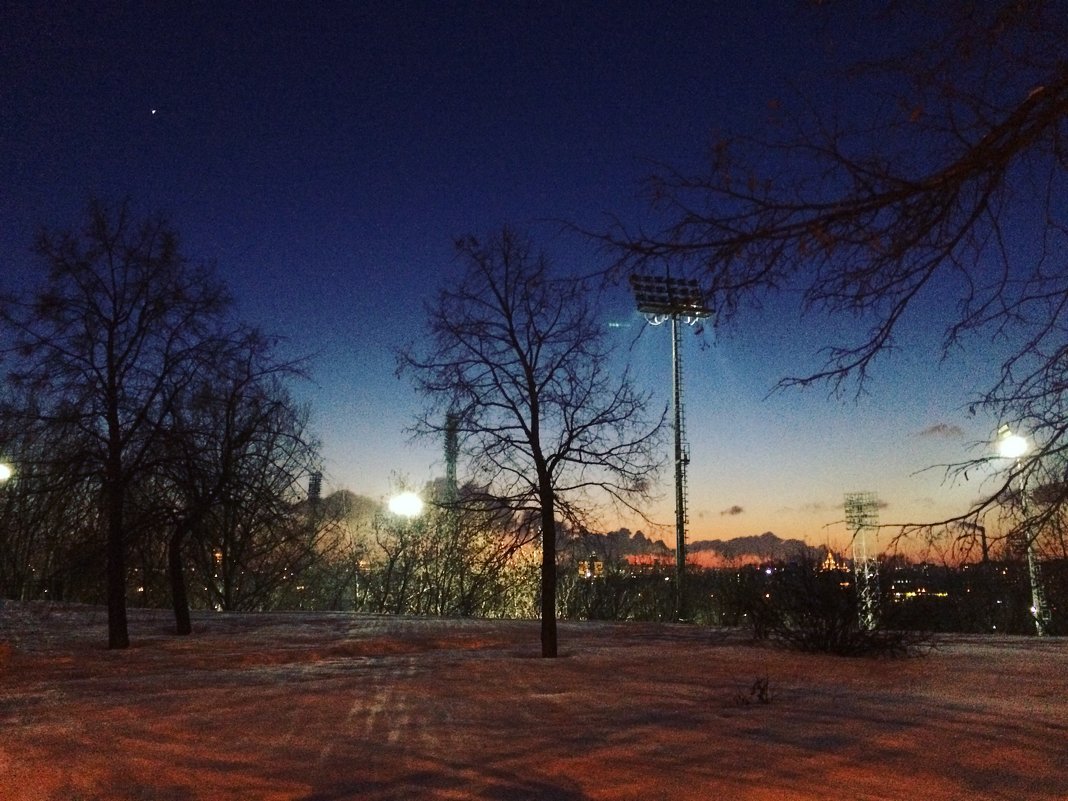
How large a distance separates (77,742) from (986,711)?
7826mm

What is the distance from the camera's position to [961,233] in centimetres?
484

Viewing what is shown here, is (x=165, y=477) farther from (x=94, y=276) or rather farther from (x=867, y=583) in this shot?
(x=867, y=583)

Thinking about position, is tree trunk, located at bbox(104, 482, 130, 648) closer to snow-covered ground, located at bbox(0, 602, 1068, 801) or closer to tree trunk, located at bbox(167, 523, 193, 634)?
snow-covered ground, located at bbox(0, 602, 1068, 801)

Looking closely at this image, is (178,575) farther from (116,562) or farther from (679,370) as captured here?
(679,370)

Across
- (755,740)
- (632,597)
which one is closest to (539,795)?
(755,740)

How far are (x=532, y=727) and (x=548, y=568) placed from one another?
581 centimetres

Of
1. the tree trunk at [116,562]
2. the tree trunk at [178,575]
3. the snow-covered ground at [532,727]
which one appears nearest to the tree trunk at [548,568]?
the snow-covered ground at [532,727]

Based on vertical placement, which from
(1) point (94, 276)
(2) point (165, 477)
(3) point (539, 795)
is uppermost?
(1) point (94, 276)

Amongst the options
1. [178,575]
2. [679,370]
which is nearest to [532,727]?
[178,575]

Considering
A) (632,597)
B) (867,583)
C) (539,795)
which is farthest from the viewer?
(632,597)

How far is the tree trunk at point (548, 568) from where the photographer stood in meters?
13.1

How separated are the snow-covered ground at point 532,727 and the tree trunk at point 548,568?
729 millimetres

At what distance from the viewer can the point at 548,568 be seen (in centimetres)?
1337

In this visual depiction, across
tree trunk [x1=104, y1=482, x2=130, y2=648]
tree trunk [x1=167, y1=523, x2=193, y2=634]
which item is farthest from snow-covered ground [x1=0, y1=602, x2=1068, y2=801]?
tree trunk [x1=167, y1=523, x2=193, y2=634]
